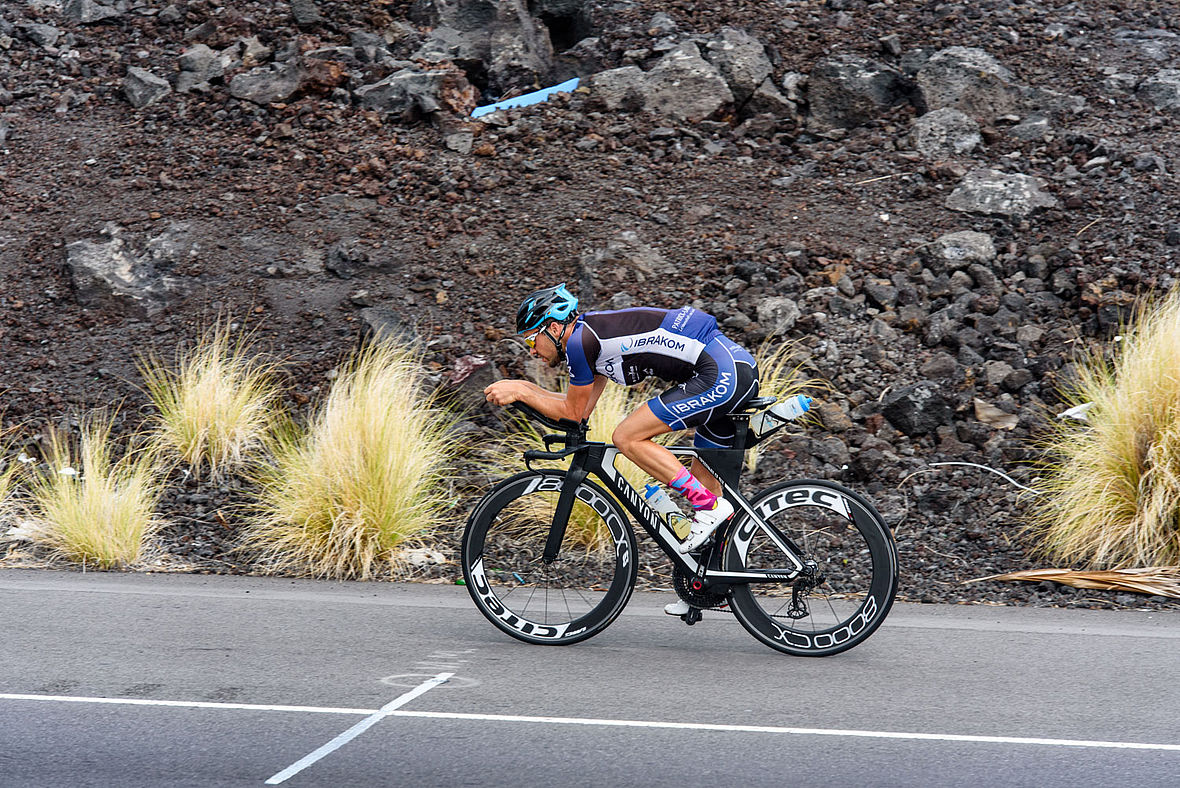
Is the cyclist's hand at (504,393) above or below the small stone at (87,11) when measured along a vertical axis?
below

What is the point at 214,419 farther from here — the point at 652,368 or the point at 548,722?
the point at 548,722

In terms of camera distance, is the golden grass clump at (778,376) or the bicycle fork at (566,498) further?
the golden grass clump at (778,376)

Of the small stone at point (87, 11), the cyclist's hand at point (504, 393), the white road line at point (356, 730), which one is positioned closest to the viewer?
the white road line at point (356, 730)

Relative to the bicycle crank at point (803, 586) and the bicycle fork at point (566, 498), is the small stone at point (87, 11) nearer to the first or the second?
the bicycle fork at point (566, 498)

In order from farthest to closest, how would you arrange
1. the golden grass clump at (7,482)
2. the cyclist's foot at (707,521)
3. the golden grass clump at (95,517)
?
the golden grass clump at (7,482), the golden grass clump at (95,517), the cyclist's foot at (707,521)

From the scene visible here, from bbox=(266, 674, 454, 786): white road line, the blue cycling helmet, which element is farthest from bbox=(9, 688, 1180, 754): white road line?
the blue cycling helmet

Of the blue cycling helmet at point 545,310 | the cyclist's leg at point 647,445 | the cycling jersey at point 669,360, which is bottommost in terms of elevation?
the cyclist's leg at point 647,445

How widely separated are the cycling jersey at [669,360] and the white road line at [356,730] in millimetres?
1742

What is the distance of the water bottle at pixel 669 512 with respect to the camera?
20.4 ft

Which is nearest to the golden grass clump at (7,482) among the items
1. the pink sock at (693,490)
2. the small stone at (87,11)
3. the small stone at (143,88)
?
the pink sock at (693,490)

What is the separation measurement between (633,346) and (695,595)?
1.38 m

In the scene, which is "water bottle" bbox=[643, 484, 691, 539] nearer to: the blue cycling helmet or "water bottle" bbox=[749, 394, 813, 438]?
"water bottle" bbox=[749, 394, 813, 438]

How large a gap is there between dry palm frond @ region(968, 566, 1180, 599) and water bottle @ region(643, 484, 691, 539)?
3.15 m

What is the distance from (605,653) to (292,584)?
2.99 meters
